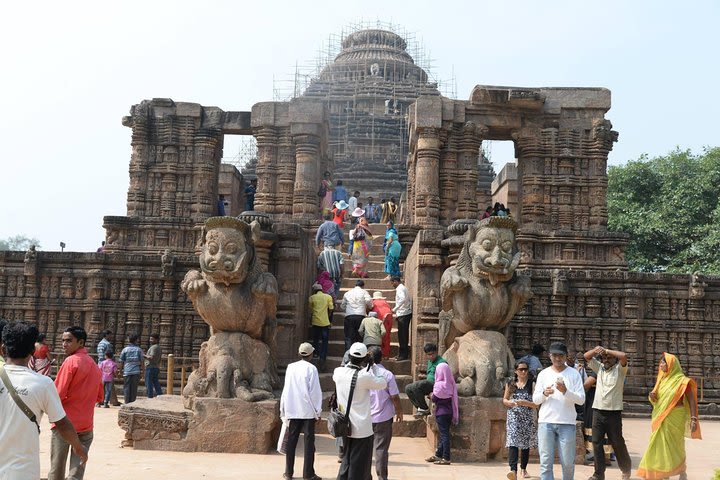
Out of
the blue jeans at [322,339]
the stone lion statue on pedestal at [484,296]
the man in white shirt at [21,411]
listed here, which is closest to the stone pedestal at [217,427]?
the stone lion statue on pedestal at [484,296]

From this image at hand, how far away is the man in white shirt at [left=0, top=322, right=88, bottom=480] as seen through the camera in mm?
3783

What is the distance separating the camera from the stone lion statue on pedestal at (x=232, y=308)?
8.05 m

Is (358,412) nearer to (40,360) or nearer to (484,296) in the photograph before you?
(484,296)

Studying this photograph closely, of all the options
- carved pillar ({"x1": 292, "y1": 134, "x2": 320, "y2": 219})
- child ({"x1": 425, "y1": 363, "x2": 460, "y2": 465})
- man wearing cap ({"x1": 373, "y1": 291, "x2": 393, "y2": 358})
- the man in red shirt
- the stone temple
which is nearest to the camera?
the man in red shirt

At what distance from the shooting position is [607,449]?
836cm

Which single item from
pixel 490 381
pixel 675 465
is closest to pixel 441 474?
pixel 490 381

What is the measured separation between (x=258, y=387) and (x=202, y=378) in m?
0.56

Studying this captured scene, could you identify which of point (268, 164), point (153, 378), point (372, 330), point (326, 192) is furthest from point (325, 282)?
point (268, 164)

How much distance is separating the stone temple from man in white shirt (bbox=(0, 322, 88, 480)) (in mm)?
4862

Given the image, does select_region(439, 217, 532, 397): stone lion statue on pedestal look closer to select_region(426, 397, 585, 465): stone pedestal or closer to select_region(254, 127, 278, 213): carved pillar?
select_region(426, 397, 585, 465): stone pedestal

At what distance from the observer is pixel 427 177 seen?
1825cm

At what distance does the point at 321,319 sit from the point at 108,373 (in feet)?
13.2

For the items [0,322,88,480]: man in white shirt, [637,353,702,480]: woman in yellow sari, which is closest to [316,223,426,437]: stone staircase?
[637,353,702,480]: woman in yellow sari

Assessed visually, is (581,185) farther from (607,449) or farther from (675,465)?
(675,465)
